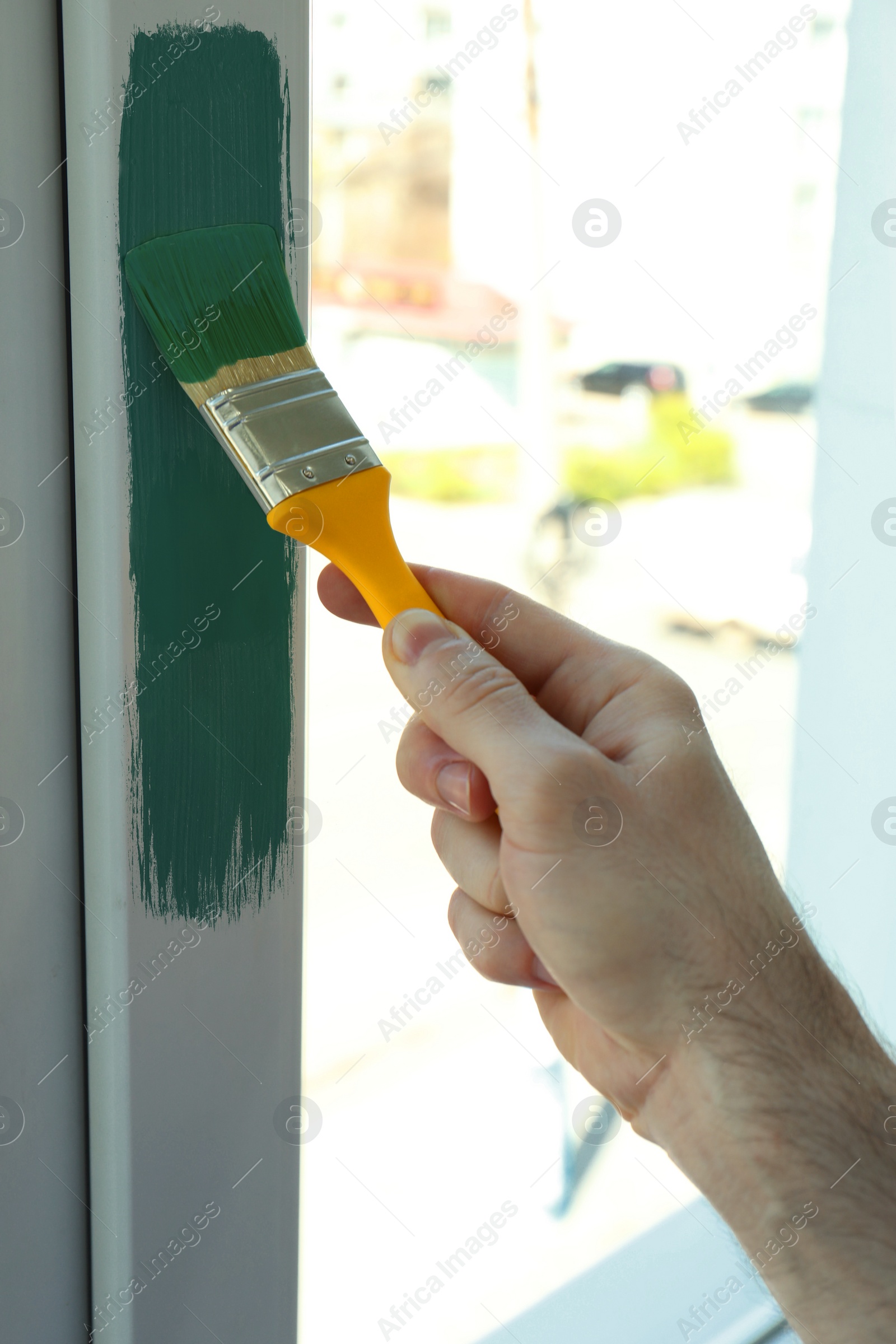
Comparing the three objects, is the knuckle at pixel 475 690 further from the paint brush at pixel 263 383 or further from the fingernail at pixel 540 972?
the fingernail at pixel 540 972

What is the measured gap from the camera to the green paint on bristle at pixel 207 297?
49 centimetres

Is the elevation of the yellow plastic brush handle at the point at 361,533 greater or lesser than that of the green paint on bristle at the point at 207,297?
lesser

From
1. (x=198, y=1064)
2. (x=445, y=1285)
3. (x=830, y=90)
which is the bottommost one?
(x=445, y=1285)

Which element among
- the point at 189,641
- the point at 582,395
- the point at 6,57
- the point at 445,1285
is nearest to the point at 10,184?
the point at 6,57

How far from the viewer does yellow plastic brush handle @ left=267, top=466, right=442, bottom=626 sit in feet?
1.63

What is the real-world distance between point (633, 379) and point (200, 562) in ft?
2.80

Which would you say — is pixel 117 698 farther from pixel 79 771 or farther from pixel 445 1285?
pixel 445 1285

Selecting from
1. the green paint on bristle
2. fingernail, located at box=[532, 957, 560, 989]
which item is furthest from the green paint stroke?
fingernail, located at box=[532, 957, 560, 989]

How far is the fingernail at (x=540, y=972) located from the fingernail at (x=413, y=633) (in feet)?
0.82

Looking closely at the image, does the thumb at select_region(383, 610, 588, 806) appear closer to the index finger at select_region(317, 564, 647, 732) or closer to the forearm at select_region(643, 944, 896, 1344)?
the index finger at select_region(317, 564, 647, 732)

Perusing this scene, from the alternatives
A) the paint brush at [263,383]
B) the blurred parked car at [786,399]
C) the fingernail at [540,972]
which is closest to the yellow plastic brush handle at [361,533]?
the paint brush at [263,383]

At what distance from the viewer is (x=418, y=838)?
940 millimetres

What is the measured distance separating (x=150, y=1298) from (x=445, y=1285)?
0.47 metres

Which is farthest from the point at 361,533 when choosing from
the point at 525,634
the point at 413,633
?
the point at 525,634
